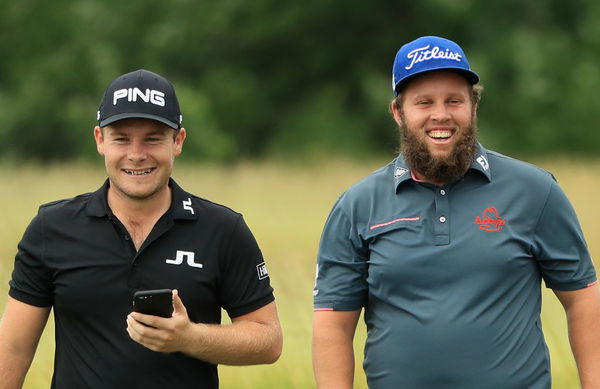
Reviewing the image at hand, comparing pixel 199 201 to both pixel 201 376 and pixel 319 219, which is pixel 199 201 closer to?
pixel 201 376

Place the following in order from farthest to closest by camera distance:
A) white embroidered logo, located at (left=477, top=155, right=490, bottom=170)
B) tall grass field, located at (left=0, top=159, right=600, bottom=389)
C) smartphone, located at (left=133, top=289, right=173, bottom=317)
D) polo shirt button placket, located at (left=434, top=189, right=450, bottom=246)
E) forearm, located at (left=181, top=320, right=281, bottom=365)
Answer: tall grass field, located at (left=0, top=159, right=600, bottom=389) < white embroidered logo, located at (left=477, top=155, right=490, bottom=170) < polo shirt button placket, located at (left=434, top=189, right=450, bottom=246) < forearm, located at (left=181, top=320, right=281, bottom=365) < smartphone, located at (left=133, top=289, right=173, bottom=317)

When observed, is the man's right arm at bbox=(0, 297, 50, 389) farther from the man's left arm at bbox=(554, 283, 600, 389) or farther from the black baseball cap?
the man's left arm at bbox=(554, 283, 600, 389)

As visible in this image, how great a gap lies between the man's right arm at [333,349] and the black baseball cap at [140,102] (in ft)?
2.79

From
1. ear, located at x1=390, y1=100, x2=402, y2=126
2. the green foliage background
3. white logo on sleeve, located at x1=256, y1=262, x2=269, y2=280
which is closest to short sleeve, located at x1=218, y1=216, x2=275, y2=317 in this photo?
white logo on sleeve, located at x1=256, y1=262, x2=269, y2=280

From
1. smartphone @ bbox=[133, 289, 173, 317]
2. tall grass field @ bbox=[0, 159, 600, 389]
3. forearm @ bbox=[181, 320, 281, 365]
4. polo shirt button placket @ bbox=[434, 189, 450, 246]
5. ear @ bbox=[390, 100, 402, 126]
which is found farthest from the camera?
tall grass field @ bbox=[0, 159, 600, 389]

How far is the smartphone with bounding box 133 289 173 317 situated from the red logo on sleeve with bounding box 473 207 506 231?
1.06 metres

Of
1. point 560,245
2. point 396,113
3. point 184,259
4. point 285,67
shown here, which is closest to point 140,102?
point 184,259

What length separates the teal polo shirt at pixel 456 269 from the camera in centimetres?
394

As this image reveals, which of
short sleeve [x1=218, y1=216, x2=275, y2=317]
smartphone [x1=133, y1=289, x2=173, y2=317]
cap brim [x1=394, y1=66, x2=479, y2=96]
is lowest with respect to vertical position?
smartphone [x1=133, y1=289, x2=173, y2=317]

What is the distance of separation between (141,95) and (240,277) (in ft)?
2.29

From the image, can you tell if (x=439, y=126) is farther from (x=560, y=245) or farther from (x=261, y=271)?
(x=261, y=271)

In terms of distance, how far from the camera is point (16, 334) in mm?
4070

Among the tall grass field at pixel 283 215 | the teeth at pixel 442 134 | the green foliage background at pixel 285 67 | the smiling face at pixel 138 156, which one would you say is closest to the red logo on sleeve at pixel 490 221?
the teeth at pixel 442 134

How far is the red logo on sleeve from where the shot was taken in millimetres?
4016
